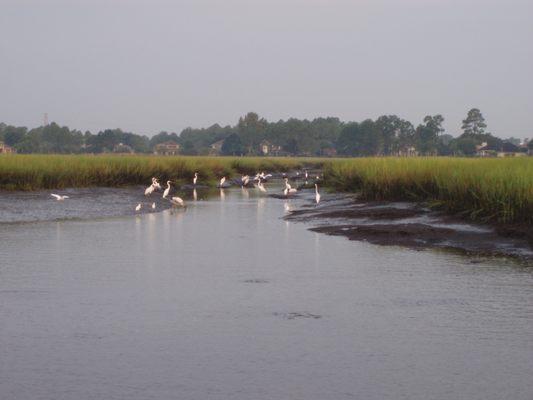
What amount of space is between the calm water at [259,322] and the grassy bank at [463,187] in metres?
2.75

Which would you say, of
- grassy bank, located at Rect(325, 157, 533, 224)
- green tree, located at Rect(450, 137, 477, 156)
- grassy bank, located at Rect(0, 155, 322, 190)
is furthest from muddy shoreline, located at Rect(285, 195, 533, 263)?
green tree, located at Rect(450, 137, 477, 156)

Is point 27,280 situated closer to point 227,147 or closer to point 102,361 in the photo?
point 102,361

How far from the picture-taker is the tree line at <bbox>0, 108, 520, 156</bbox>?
105 metres

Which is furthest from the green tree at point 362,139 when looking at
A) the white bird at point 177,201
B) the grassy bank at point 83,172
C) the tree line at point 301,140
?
the white bird at point 177,201

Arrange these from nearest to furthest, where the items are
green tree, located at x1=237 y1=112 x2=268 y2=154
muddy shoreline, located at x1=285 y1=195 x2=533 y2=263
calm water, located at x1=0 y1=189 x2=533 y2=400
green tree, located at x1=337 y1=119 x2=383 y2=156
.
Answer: calm water, located at x1=0 y1=189 x2=533 y2=400, muddy shoreline, located at x1=285 y1=195 x2=533 y2=263, green tree, located at x1=337 y1=119 x2=383 y2=156, green tree, located at x1=237 y1=112 x2=268 y2=154

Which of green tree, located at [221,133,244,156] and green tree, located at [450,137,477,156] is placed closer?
green tree, located at [450,137,477,156]

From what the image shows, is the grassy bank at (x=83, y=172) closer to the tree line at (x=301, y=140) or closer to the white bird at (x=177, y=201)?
the white bird at (x=177, y=201)

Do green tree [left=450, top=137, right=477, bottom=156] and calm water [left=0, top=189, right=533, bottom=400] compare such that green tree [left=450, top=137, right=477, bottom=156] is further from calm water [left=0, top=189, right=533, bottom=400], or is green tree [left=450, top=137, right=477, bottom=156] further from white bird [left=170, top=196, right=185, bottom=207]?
calm water [left=0, top=189, right=533, bottom=400]

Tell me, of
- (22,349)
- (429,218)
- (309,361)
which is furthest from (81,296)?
(429,218)

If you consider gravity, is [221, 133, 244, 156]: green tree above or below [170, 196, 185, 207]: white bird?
above

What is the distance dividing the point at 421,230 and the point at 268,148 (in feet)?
368

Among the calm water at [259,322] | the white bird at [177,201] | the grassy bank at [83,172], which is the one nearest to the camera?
the calm water at [259,322]

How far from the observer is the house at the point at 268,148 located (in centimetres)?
12531

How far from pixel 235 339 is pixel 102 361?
1.23m
